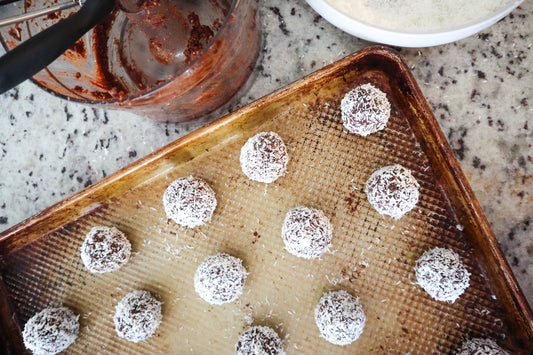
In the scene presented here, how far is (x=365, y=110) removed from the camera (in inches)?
51.7

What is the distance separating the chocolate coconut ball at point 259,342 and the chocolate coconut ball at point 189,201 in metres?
0.42

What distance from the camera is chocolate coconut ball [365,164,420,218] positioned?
4.32 ft

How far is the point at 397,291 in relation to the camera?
4.69ft

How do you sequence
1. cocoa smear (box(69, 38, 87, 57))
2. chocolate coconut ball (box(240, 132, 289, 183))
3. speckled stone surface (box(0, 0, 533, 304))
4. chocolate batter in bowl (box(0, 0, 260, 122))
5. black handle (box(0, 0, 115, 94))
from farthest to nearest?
speckled stone surface (box(0, 0, 533, 304)) → chocolate coconut ball (box(240, 132, 289, 183)) → cocoa smear (box(69, 38, 87, 57)) → chocolate batter in bowl (box(0, 0, 260, 122)) → black handle (box(0, 0, 115, 94))

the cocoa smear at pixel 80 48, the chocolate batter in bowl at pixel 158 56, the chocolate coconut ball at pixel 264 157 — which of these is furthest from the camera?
the chocolate coconut ball at pixel 264 157

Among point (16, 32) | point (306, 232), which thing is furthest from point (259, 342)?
point (16, 32)

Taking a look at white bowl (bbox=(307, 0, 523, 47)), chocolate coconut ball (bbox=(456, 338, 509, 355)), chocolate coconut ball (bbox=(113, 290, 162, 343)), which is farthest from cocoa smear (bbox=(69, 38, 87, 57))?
chocolate coconut ball (bbox=(456, 338, 509, 355))

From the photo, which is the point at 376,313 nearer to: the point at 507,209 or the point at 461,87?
the point at 507,209

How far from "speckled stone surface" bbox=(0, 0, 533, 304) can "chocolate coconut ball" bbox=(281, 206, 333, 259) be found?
48 centimetres

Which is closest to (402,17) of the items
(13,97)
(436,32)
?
(436,32)

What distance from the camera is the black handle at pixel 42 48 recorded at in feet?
2.61

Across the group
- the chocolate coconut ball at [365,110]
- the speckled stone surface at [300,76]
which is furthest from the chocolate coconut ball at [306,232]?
the speckled stone surface at [300,76]

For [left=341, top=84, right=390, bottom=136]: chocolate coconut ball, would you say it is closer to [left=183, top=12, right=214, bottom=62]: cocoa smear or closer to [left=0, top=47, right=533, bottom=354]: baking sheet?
[left=0, top=47, right=533, bottom=354]: baking sheet

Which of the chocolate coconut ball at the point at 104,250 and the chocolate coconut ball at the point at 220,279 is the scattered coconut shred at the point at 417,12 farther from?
the chocolate coconut ball at the point at 104,250
